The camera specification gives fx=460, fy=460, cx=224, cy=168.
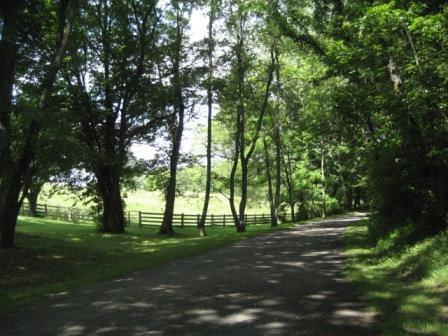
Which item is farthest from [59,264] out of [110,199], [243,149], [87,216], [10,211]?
[87,216]

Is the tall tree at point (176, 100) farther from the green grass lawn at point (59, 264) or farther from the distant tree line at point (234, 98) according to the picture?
the green grass lawn at point (59, 264)

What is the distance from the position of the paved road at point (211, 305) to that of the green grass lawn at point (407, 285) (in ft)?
1.09

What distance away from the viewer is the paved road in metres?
6.16

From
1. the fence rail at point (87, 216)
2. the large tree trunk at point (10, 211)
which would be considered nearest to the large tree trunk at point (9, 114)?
the large tree trunk at point (10, 211)

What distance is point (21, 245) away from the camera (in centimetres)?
1677

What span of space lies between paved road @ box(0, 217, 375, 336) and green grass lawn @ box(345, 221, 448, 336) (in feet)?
1.09

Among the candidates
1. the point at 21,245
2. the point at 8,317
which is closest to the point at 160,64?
the point at 21,245

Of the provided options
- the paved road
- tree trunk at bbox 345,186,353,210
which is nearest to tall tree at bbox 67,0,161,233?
the paved road

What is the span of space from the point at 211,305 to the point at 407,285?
3551 millimetres

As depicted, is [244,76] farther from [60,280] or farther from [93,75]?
[60,280]

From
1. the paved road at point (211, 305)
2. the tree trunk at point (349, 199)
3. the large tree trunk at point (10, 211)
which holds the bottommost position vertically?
the paved road at point (211, 305)

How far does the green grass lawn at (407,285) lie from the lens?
5.99 m

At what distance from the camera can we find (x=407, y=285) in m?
8.17

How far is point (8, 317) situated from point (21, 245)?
34.2 feet
